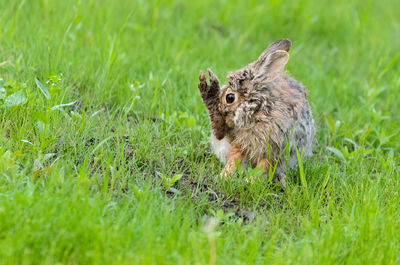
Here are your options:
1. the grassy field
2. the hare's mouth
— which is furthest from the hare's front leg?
the hare's mouth

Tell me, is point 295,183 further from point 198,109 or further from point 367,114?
point 367,114

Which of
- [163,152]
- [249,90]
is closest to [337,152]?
[249,90]

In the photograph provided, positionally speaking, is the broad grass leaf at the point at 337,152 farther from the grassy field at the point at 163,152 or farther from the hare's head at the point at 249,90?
the hare's head at the point at 249,90

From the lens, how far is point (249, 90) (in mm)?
4555

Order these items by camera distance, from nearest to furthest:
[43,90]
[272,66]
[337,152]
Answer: [43,90], [272,66], [337,152]

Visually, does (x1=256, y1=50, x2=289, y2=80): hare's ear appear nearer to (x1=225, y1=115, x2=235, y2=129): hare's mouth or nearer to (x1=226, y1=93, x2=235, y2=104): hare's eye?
(x1=226, y1=93, x2=235, y2=104): hare's eye

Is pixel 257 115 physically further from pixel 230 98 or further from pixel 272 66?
pixel 272 66

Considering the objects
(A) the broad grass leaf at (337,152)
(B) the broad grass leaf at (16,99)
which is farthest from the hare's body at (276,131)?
(B) the broad grass leaf at (16,99)

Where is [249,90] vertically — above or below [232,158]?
above

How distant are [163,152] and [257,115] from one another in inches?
35.3

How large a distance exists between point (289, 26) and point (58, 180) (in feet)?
17.2

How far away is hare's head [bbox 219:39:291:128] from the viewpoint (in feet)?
14.8

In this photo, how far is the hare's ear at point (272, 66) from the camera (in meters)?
4.56

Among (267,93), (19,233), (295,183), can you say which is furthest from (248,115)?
(19,233)
